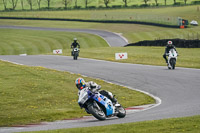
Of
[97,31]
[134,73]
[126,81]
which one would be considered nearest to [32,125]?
[126,81]

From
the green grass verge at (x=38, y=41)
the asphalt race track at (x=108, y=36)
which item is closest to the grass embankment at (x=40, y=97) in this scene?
the green grass verge at (x=38, y=41)

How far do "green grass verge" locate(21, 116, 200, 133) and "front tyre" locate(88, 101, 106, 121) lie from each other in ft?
5.32

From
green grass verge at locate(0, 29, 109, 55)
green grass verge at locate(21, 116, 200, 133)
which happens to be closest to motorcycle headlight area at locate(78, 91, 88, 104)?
green grass verge at locate(21, 116, 200, 133)

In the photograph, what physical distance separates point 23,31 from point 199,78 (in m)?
63.6

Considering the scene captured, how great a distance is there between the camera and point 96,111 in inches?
529

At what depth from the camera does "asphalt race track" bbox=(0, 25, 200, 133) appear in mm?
13359

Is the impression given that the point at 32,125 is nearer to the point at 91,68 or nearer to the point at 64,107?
the point at 64,107

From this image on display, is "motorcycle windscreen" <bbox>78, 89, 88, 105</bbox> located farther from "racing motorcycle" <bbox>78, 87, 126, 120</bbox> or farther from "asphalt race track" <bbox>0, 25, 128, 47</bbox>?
"asphalt race track" <bbox>0, 25, 128, 47</bbox>

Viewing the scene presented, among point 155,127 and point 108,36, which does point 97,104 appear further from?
point 108,36

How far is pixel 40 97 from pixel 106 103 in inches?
198

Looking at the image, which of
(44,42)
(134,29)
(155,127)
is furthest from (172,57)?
(134,29)

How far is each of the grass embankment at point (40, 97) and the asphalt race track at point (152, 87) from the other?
95 cm

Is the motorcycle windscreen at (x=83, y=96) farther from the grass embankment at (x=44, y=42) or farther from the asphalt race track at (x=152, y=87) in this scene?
the grass embankment at (x=44, y=42)

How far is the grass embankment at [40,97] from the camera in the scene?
1510cm
